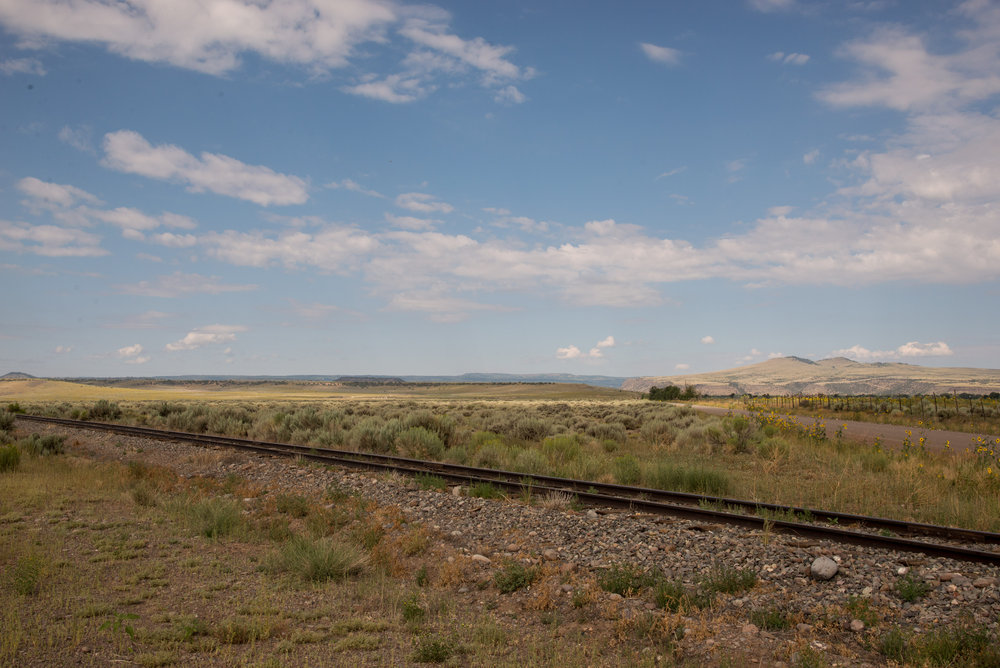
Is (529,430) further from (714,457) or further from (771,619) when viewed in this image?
(771,619)

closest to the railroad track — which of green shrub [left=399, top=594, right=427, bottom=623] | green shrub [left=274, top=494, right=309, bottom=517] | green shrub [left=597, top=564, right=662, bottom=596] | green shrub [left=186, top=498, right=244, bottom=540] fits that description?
green shrub [left=597, top=564, right=662, bottom=596]

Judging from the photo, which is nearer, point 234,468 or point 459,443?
point 234,468

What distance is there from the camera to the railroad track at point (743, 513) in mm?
8203

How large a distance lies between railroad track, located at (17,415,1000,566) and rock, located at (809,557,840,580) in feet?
5.27

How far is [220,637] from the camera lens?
6070mm

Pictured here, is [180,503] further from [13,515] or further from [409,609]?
[409,609]

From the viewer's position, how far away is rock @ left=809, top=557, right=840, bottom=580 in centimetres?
700

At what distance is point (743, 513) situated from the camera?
1038 centimetres

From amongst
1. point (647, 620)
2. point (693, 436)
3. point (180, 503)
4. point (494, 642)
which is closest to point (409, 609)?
point (494, 642)

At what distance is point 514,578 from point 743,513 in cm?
483

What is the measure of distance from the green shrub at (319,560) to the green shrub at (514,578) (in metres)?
2.03

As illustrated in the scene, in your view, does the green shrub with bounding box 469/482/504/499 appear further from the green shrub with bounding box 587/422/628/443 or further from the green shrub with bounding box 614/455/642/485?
the green shrub with bounding box 587/422/628/443

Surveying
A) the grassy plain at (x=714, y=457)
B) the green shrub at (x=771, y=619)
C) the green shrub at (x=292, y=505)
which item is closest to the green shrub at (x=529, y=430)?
the grassy plain at (x=714, y=457)

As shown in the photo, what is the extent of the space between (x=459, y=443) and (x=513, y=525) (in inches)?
490
